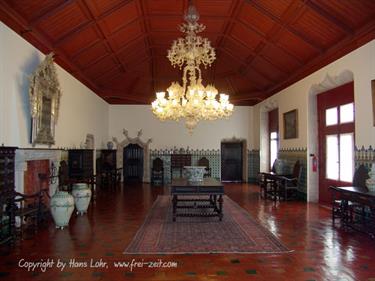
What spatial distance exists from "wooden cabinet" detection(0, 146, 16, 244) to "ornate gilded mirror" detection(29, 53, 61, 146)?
1.33 meters

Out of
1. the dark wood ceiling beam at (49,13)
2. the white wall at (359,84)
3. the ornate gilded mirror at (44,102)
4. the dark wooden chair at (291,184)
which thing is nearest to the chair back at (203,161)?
the dark wooden chair at (291,184)

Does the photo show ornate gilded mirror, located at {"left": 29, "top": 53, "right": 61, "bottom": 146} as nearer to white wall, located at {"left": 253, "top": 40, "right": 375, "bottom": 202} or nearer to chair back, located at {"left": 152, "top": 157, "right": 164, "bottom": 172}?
white wall, located at {"left": 253, "top": 40, "right": 375, "bottom": 202}

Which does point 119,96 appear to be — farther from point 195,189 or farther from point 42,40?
point 195,189

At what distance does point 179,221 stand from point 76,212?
7.83ft

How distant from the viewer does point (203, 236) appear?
5.35 meters

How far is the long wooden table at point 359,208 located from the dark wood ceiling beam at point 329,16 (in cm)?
302

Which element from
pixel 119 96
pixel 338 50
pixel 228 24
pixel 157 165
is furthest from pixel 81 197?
pixel 157 165

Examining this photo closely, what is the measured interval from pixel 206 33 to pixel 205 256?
6.60 metres

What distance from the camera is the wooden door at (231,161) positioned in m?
14.6

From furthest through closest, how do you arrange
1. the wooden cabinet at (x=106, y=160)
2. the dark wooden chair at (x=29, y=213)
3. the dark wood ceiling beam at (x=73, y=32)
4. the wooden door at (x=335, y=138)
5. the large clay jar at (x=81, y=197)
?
1. the wooden cabinet at (x=106, y=160)
2. the wooden door at (x=335, y=138)
3. the large clay jar at (x=81, y=197)
4. the dark wood ceiling beam at (x=73, y=32)
5. the dark wooden chair at (x=29, y=213)

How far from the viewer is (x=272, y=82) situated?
11195 mm

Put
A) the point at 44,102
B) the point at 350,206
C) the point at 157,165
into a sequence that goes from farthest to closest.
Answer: the point at 157,165 < the point at 44,102 < the point at 350,206

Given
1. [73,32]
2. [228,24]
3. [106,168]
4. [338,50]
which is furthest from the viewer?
[106,168]

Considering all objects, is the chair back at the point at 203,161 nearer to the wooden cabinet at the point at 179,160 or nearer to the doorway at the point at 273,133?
the wooden cabinet at the point at 179,160
